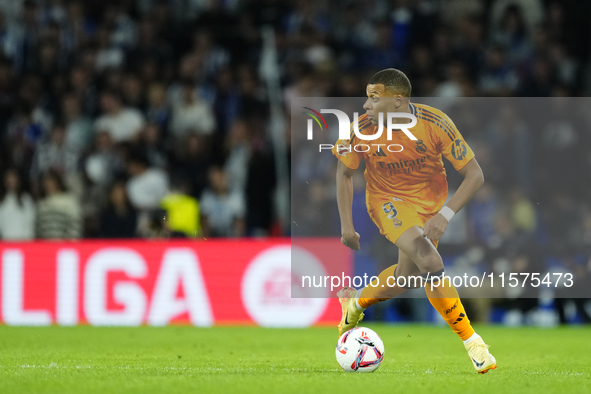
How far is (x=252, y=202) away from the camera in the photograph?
12.7m

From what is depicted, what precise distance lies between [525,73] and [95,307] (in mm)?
7357

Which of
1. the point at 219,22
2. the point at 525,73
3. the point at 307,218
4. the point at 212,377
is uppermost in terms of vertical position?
the point at 219,22

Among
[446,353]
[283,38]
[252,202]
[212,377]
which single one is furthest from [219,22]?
[212,377]

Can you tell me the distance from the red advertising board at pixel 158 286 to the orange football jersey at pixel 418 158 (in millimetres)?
4540

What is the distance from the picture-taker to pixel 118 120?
45.5ft

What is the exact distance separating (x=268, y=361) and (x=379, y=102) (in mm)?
2545

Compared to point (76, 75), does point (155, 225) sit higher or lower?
lower

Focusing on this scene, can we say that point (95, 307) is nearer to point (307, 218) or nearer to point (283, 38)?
point (307, 218)

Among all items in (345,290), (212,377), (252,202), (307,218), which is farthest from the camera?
(252,202)

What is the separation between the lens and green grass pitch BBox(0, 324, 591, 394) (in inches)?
234

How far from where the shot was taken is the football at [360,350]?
6.70m

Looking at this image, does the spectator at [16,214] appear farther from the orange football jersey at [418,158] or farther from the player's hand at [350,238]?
the orange football jersey at [418,158]

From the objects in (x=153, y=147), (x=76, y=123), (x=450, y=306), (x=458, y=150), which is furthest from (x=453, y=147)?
(x=76, y=123)

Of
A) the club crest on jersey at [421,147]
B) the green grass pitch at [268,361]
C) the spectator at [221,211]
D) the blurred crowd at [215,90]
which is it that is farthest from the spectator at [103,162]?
the club crest on jersey at [421,147]
